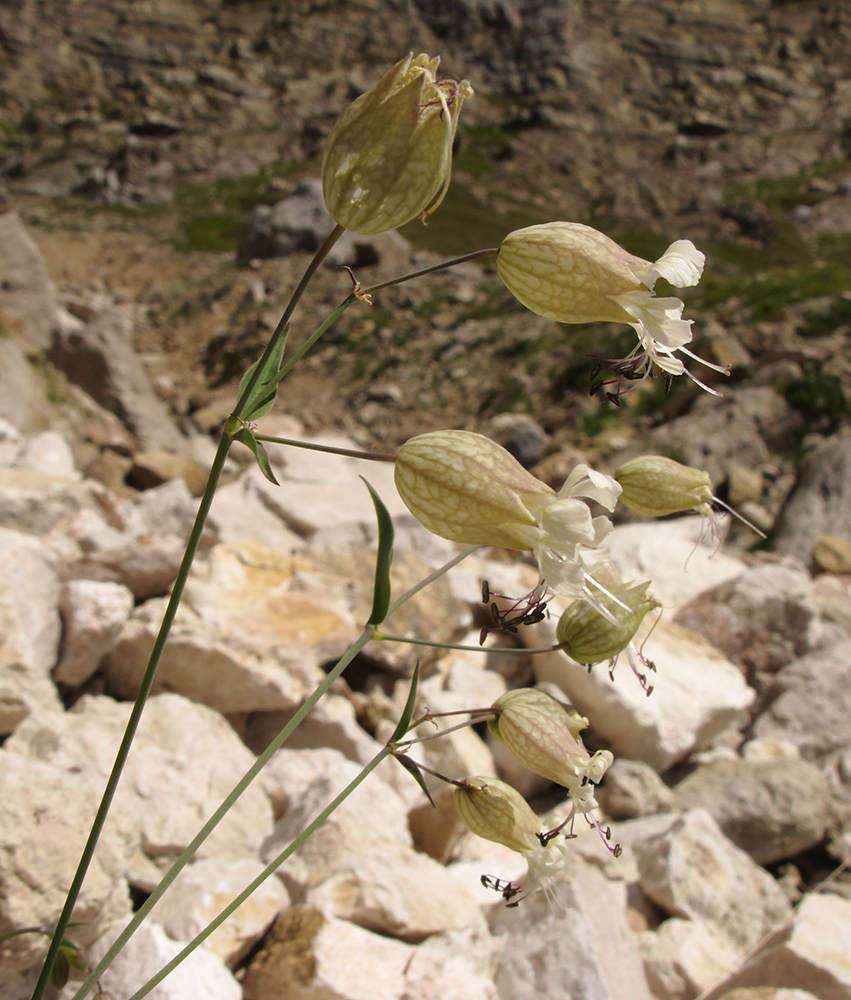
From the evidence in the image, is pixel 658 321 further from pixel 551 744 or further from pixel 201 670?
pixel 201 670

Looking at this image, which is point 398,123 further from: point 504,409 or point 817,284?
point 817,284

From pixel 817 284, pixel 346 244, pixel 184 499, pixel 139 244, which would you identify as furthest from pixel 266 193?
pixel 184 499

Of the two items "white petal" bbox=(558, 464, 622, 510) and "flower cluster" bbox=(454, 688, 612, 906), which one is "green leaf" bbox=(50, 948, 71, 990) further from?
"white petal" bbox=(558, 464, 622, 510)

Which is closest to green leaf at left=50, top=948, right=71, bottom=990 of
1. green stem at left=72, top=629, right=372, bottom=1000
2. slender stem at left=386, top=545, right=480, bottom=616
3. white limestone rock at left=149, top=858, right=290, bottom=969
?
green stem at left=72, top=629, right=372, bottom=1000

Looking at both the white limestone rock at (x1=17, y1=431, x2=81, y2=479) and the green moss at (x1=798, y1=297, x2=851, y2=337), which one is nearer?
the white limestone rock at (x1=17, y1=431, x2=81, y2=479)

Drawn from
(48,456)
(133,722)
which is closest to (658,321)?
(133,722)

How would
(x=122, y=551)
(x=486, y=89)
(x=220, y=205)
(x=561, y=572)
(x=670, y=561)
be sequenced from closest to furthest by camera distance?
(x=561, y=572)
(x=122, y=551)
(x=670, y=561)
(x=220, y=205)
(x=486, y=89)
